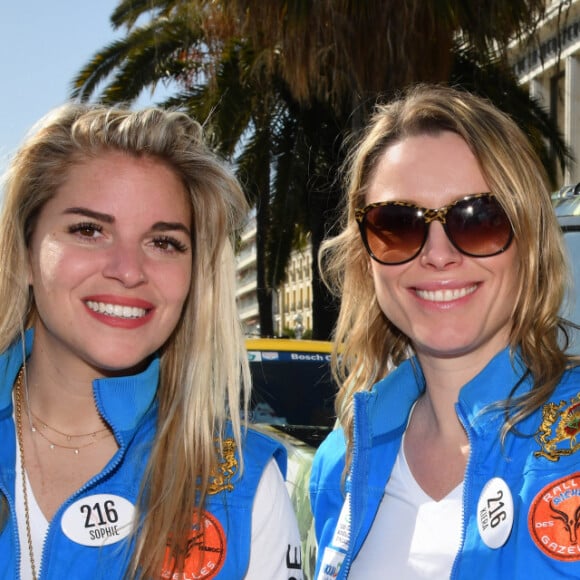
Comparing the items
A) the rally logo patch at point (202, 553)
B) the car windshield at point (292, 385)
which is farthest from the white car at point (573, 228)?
the rally logo patch at point (202, 553)

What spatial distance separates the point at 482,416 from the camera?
2609mm

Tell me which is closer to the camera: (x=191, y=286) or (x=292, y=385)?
(x=191, y=286)

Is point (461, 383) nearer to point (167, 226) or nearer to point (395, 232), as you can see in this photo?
point (395, 232)

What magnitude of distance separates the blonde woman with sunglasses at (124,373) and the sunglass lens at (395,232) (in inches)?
17.8

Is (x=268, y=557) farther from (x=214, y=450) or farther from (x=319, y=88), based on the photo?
(x=319, y=88)

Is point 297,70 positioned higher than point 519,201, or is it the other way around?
point 297,70

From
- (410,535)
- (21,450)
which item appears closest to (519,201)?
(410,535)

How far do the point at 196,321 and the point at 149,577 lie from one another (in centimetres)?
77

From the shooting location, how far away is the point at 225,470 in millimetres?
2613

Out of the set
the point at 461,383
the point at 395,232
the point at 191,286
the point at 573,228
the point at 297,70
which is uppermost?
the point at 297,70

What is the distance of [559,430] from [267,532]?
813 millimetres

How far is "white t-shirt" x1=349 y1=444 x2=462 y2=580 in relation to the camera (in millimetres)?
2549

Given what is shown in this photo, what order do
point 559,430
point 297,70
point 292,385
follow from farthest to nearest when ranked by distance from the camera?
1. point 297,70
2. point 292,385
3. point 559,430

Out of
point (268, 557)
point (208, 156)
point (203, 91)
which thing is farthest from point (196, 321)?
point (203, 91)
